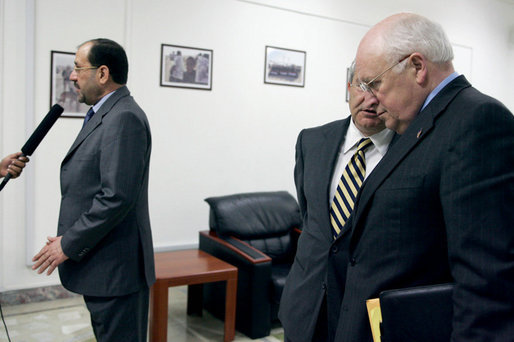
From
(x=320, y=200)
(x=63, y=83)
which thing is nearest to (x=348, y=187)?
(x=320, y=200)

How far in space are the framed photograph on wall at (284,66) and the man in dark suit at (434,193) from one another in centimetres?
360

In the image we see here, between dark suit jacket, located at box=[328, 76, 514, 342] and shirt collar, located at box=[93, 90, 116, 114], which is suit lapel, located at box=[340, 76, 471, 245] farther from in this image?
shirt collar, located at box=[93, 90, 116, 114]

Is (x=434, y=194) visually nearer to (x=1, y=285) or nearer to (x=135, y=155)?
(x=135, y=155)

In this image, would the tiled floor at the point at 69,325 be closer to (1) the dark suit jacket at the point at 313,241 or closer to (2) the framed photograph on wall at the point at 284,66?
(1) the dark suit jacket at the point at 313,241

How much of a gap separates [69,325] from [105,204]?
1.92 m

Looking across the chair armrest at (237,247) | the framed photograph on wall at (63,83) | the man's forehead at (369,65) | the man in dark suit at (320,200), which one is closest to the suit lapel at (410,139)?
the man's forehead at (369,65)

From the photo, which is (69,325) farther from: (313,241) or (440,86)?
(440,86)

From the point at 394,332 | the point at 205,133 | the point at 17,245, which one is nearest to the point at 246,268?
the point at 205,133

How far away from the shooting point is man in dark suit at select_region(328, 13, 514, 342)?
96 cm

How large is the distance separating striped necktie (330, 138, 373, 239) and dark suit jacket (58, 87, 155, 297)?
984 mm

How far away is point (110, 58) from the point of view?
2.22 metres

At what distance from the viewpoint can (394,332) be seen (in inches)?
41.2

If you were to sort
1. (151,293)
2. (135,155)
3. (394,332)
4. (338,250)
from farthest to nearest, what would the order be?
(151,293)
(135,155)
(338,250)
(394,332)

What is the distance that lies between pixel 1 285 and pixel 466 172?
379 centimetres
